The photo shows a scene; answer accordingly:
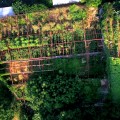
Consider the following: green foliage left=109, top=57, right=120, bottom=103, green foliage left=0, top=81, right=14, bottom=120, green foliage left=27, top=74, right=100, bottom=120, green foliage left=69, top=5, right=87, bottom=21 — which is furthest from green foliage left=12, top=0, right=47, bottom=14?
green foliage left=109, top=57, right=120, bottom=103

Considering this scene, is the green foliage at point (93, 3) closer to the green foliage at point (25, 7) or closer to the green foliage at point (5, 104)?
the green foliage at point (25, 7)

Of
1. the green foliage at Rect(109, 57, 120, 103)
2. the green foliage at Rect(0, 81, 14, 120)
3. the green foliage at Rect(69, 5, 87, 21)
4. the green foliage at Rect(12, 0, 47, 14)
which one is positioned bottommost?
the green foliage at Rect(0, 81, 14, 120)

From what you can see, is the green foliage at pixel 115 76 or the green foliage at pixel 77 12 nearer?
the green foliage at pixel 115 76

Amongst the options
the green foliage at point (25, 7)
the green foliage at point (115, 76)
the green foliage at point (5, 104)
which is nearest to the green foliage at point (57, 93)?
the green foliage at point (115, 76)

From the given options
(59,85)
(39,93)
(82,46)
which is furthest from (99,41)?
(39,93)

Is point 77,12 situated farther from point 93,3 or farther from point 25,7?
point 25,7

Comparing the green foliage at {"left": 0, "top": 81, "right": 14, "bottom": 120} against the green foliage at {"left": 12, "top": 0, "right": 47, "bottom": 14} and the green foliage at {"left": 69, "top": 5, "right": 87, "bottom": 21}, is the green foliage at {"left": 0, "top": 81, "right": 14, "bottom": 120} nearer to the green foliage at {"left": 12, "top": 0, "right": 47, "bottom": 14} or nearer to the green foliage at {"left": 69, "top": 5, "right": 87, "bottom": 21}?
the green foliage at {"left": 12, "top": 0, "right": 47, "bottom": 14}

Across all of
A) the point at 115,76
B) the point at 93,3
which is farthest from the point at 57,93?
the point at 93,3

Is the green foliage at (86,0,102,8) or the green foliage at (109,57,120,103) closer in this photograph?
the green foliage at (109,57,120,103)
